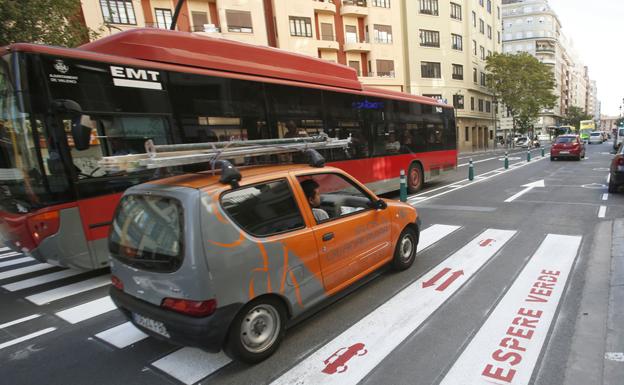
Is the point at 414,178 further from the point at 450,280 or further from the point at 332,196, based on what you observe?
the point at 332,196

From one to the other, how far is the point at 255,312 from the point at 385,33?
40.4m

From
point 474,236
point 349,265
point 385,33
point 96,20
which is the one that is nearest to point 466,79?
point 385,33

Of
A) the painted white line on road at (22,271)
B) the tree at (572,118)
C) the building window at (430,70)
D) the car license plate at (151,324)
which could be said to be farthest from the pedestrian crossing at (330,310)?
the tree at (572,118)

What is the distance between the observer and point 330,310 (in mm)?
3861

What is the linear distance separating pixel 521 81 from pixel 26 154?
2094 inches

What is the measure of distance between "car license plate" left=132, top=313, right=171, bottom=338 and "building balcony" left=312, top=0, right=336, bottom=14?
119 feet

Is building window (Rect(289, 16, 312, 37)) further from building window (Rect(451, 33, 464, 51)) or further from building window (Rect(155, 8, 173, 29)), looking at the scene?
building window (Rect(451, 33, 464, 51))

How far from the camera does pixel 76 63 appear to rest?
474cm

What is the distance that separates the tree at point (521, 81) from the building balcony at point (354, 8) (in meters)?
21.1

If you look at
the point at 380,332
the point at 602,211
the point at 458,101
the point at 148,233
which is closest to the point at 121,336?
the point at 148,233

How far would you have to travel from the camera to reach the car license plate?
2800 millimetres

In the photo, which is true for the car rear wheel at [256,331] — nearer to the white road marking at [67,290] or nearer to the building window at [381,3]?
the white road marking at [67,290]

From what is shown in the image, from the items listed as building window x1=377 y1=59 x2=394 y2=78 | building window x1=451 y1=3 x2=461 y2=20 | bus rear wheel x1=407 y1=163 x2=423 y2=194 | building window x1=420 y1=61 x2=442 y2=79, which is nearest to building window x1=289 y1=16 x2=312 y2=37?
building window x1=377 y1=59 x2=394 y2=78

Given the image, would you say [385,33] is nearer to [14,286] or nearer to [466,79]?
[466,79]
